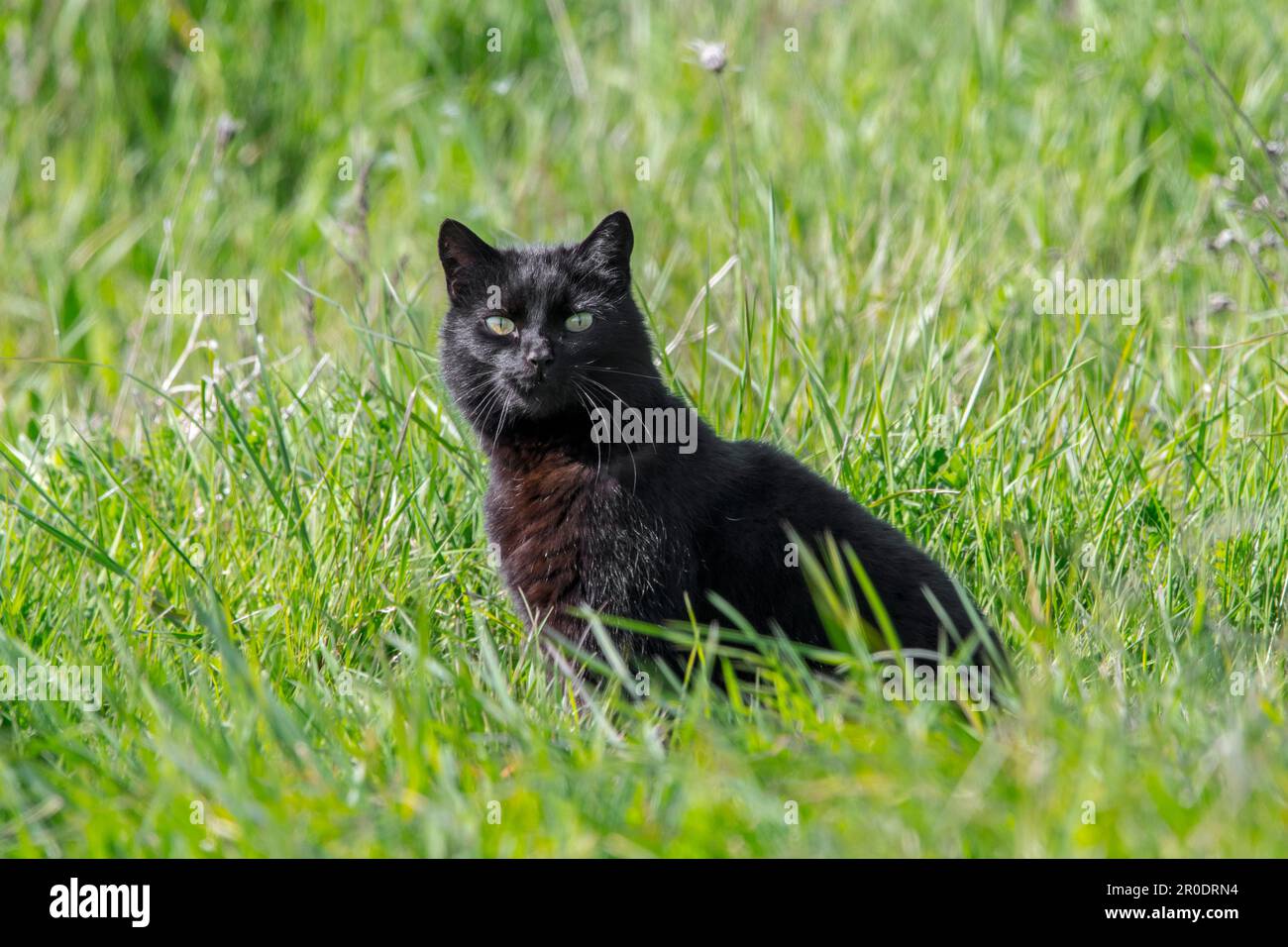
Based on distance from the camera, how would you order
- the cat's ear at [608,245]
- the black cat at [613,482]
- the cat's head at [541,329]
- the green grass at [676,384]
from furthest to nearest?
the cat's ear at [608,245]
the cat's head at [541,329]
the black cat at [613,482]
the green grass at [676,384]

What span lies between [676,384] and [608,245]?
50 centimetres

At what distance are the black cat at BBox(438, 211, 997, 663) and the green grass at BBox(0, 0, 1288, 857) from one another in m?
0.18

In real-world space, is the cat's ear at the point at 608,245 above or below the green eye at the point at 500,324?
above

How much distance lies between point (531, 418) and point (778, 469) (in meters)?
0.58

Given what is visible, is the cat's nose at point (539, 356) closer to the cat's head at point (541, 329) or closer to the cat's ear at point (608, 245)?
the cat's head at point (541, 329)

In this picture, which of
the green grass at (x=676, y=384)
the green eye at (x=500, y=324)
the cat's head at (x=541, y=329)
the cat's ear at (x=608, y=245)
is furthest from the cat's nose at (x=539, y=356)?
the green grass at (x=676, y=384)

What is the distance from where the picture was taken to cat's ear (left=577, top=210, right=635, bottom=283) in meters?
3.09

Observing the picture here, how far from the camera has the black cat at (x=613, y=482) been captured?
2863 millimetres

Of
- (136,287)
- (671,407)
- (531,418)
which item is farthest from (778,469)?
(136,287)

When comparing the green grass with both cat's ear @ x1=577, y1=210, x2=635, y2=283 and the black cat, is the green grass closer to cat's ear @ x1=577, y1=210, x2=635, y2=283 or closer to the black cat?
the black cat

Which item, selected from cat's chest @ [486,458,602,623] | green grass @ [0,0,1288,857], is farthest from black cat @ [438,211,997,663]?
green grass @ [0,0,1288,857]

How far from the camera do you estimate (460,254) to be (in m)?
3.15

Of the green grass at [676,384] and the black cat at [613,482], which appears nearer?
the green grass at [676,384]
